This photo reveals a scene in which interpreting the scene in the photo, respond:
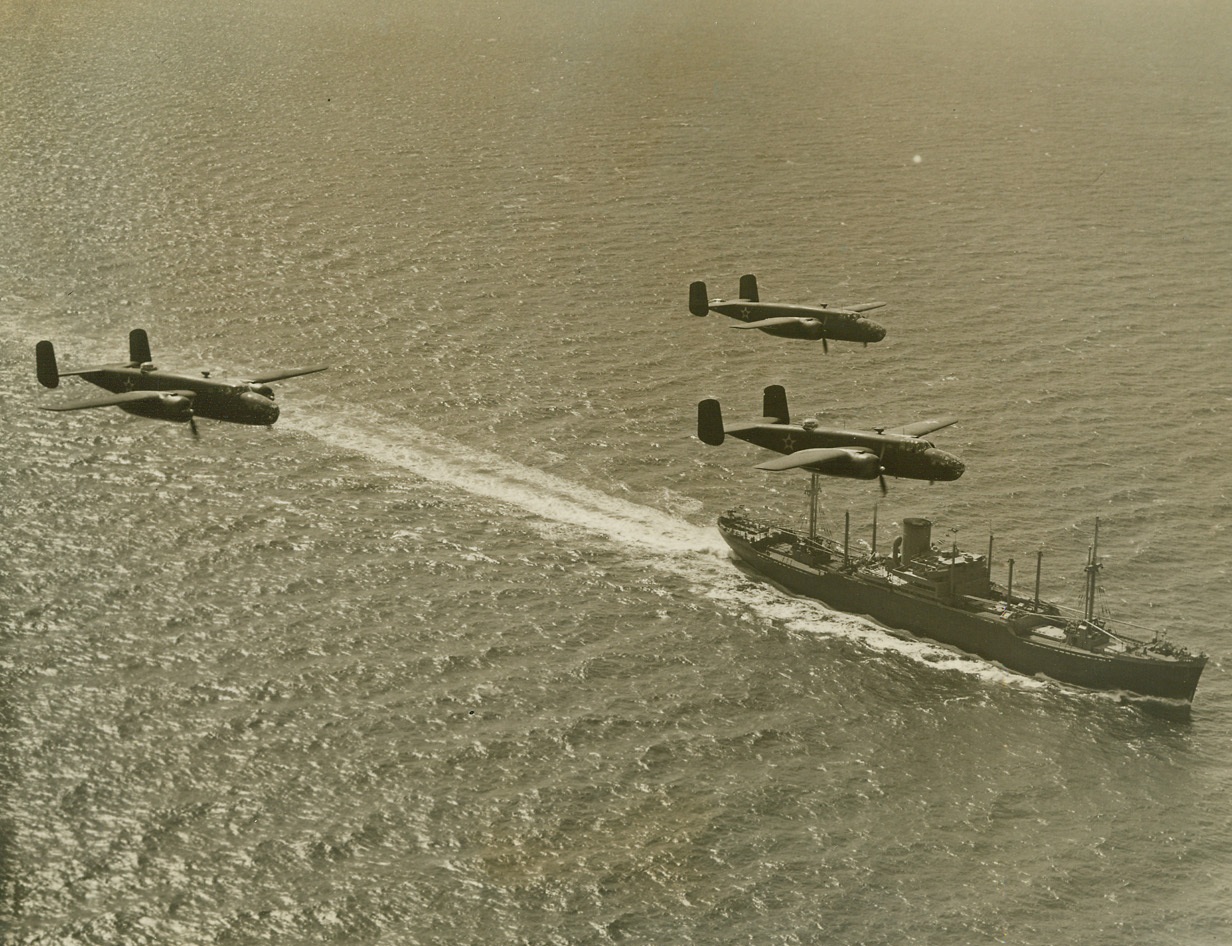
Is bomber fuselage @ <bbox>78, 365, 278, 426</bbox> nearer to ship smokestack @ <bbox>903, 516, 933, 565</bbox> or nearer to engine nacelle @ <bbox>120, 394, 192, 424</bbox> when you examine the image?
engine nacelle @ <bbox>120, 394, 192, 424</bbox>

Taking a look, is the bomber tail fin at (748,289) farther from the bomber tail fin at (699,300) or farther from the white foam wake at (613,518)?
the white foam wake at (613,518)

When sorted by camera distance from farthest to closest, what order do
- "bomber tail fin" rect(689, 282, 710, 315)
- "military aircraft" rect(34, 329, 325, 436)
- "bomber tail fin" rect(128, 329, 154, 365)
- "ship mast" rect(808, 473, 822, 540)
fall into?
1. "bomber tail fin" rect(689, 282, 710, 315)
2. "ship mast" rect(808, 473, 822, 540)
3. "bomber tail fin" rect(128, 329, 154, 365)
4. "military aircraft" rect(34, 329, 325, 436)

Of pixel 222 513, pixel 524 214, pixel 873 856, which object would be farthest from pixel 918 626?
pixel 524 214

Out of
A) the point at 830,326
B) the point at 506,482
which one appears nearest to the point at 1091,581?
the point at 830,326

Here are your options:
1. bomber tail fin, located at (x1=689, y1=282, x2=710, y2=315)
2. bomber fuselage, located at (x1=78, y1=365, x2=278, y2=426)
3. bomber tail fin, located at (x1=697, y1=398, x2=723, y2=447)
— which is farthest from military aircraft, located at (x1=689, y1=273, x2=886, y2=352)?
bomber fuselage, located at (x1=78, y1=365, x2=278, y2=426)

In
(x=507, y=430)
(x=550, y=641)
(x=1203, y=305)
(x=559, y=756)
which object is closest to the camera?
(x=559, y=756)

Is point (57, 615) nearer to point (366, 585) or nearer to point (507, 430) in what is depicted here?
point (366, 585)
